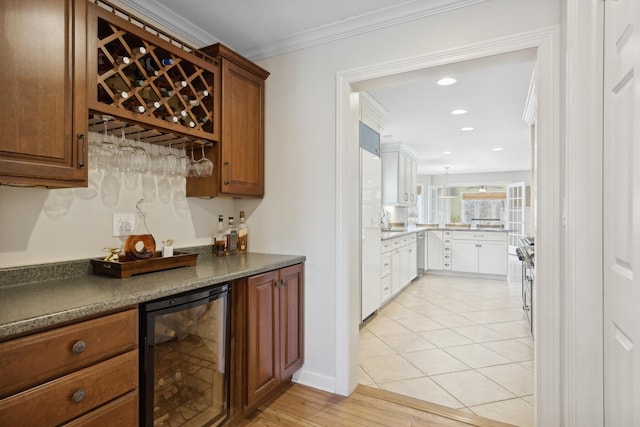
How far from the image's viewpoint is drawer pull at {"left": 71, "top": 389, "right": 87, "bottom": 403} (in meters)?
1.12

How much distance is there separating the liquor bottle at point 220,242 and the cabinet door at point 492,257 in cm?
530

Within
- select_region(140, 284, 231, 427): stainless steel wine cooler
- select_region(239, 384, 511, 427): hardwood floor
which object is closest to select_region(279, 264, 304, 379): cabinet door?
select_region(239, 384, 511, 427): hardwood floor

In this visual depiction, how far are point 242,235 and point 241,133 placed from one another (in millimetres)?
768

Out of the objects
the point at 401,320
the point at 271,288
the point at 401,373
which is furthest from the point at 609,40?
the point at 401,320

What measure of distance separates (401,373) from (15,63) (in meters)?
2.85

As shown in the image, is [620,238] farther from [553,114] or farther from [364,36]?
[364,36]

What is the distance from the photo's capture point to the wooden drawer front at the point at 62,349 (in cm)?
98

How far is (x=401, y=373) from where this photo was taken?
8.53 ft

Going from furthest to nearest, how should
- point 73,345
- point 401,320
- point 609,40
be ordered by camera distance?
point 401,320, point 609,40, point 73,345

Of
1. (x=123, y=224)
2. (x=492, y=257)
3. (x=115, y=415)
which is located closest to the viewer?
(x=115, y=415)

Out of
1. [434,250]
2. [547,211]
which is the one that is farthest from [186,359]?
[434,250]

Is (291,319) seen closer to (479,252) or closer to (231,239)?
(231,239)

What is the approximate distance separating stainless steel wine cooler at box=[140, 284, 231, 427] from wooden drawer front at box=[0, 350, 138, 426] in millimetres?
97

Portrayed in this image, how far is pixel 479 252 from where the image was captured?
20.6ft
